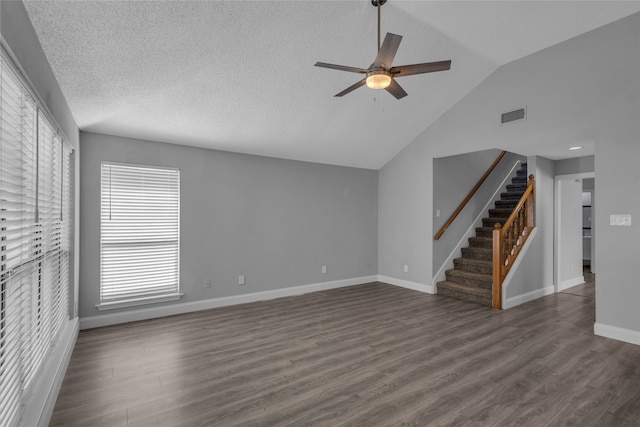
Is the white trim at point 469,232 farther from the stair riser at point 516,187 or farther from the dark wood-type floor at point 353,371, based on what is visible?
the dark wood-type floor at point 353,371

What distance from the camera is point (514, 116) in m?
4.61

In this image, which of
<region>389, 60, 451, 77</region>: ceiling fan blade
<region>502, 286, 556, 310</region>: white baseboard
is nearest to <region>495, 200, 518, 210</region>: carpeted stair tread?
<region>502, 286, 556, 310</region>: white baseboard

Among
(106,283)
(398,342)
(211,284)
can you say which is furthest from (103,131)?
(398,342)

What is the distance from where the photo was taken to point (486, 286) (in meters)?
5.18

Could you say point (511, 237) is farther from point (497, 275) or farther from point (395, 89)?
point (395, 89)

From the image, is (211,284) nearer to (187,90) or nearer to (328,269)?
(328,269)

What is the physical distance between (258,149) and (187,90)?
168cm

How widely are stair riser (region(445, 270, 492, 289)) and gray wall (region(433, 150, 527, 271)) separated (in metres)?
0.26

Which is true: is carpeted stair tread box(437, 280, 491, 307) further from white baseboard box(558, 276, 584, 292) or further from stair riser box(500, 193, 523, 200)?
stair riser box(500, 193, 523, 200)

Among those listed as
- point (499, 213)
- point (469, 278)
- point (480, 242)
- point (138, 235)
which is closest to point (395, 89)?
point (138, 235)

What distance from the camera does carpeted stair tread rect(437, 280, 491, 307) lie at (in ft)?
16.5

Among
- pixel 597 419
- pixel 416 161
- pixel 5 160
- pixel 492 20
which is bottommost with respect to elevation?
pixel 597 419

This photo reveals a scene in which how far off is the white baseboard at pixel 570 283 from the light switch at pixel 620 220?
2589 mm

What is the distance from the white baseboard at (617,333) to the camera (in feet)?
11.5
